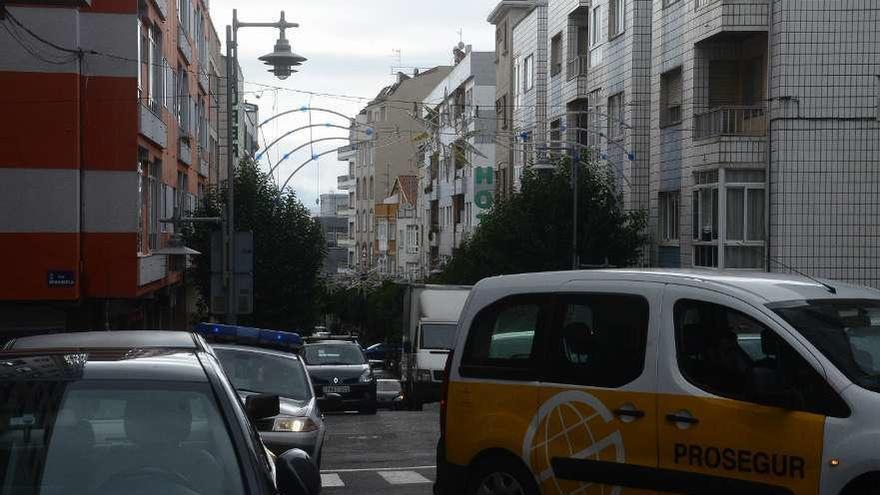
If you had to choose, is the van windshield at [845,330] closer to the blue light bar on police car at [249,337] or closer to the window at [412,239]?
the blue light bar on police car at [249,337]

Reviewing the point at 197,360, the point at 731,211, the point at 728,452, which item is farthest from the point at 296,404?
the point at 731,211

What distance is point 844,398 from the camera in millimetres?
7383

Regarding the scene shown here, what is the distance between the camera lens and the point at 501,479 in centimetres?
935

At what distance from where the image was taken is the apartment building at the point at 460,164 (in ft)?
192

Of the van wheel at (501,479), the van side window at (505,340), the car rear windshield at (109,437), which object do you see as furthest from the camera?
the van side window at (505,340)

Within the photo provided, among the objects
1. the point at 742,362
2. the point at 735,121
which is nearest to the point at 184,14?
the point at 735,121

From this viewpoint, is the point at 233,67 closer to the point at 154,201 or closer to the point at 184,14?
the point at 154,201

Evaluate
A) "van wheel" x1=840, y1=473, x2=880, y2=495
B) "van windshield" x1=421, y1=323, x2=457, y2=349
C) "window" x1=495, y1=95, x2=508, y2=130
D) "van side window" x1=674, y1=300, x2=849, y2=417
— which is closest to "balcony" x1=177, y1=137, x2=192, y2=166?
"van windshield" x1=421, y1=323, x2=457, y2=349

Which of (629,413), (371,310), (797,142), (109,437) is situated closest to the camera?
(109,437)

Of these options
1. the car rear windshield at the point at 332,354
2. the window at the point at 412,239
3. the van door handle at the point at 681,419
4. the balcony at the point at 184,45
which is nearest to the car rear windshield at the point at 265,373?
the van door handle at the point at 681,419

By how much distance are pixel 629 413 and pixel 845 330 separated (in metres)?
1.46

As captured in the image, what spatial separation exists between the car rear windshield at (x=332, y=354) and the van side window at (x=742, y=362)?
23.6 m

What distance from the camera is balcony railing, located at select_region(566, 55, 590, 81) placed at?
42469 mm

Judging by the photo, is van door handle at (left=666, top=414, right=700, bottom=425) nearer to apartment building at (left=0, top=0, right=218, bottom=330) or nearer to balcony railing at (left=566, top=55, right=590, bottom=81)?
apartment building at (left=0, top=0, right=218, bottom=330)
